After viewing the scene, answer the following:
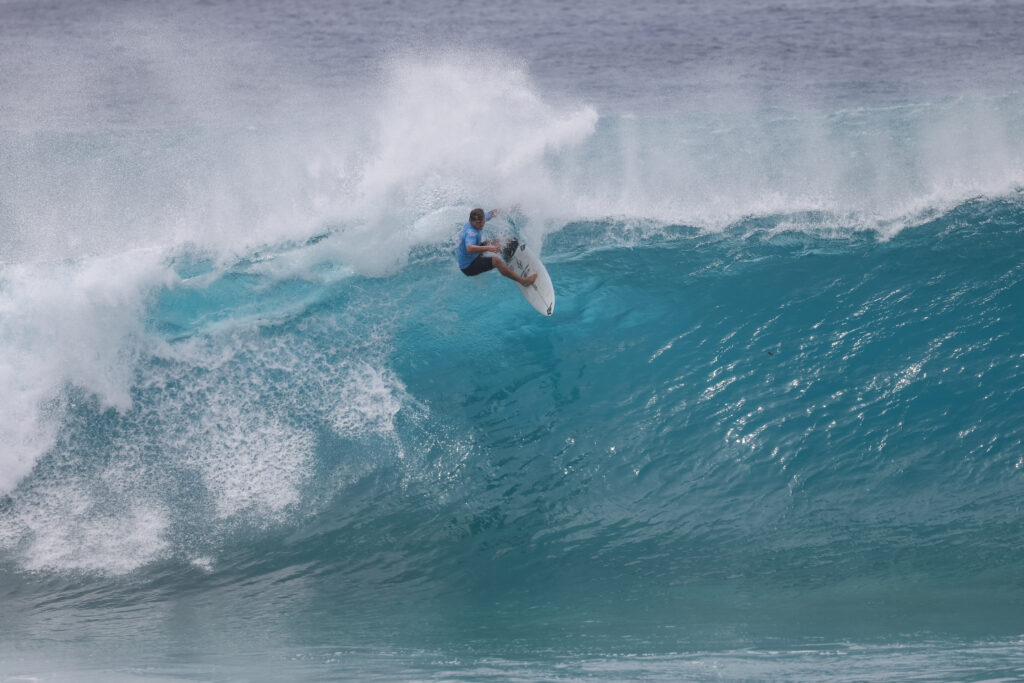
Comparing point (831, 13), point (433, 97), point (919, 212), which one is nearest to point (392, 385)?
point (433, 97)

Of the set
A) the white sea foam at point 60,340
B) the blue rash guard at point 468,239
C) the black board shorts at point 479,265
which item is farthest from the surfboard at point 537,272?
the white sea foam at point 60,340

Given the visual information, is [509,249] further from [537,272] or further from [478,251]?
[478,251]

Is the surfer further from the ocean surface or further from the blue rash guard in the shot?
the ocean surface

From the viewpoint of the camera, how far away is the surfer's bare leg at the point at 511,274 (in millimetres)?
9367

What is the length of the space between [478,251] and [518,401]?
1.54 meters

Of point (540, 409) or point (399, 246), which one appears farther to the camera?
point (399, 246)

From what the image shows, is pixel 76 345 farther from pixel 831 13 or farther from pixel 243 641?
pixel 831 13

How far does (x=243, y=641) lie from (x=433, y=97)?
7896mm

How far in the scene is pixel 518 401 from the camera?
30.7ft

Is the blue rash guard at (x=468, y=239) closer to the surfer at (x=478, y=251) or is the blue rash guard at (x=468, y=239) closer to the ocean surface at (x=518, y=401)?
the surfer at (x=478, y=251)

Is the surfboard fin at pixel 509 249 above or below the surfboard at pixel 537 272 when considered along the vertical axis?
above

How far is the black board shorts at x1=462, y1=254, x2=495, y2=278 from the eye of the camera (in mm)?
9336

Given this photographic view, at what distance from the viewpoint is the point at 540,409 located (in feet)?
30.4

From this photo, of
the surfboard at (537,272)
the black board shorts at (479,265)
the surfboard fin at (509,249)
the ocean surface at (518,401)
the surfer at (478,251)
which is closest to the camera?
the ocean surface at (518,401)
